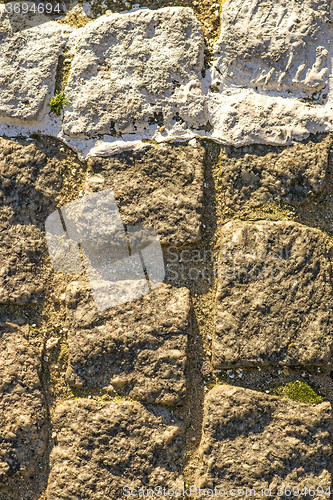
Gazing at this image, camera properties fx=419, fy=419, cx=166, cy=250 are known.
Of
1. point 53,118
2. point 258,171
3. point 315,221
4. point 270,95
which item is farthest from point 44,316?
point 270,95

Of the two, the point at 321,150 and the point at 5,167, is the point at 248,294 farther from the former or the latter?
the point at 5,167

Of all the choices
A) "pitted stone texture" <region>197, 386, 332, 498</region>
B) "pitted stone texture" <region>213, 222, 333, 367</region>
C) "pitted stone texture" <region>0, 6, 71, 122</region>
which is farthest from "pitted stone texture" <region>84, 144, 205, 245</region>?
"pitted stone texture" <region>197, 386, 332, 498</region>

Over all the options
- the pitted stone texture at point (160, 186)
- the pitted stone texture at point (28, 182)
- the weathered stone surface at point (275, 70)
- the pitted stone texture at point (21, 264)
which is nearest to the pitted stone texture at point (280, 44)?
the weathered stone surface at point (275, 70)

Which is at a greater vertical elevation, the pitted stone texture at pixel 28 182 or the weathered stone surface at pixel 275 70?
the weathered stone surface at pixel 275 70

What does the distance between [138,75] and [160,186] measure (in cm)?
49

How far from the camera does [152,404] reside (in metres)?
1.73

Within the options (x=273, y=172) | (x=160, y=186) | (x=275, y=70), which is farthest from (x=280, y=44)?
(x=160, y=186)

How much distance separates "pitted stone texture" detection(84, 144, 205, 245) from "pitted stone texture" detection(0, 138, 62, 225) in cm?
19

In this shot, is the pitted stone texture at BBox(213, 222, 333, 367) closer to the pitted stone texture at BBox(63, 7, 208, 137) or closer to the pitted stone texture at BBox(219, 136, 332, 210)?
the pitted stone texture at BBox(219, 136, 332, 210)

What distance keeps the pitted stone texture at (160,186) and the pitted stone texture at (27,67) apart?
15.5 inches

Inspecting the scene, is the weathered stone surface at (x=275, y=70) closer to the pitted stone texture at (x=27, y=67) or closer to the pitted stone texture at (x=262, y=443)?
the pitted stone texture at (x=27, y=67)

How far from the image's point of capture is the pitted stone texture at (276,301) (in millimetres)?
1700

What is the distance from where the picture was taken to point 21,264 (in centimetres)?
183

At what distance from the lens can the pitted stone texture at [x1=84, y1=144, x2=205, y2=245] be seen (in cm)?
175
